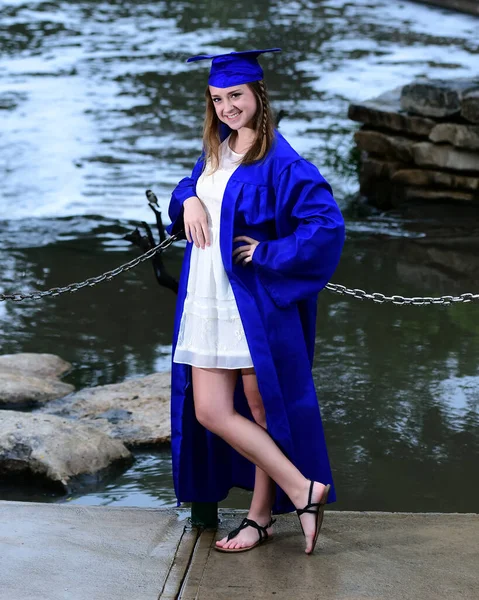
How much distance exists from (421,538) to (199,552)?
2.35 feet

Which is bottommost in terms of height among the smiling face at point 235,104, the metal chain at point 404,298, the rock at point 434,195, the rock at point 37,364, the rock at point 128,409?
the rock at point 434,195

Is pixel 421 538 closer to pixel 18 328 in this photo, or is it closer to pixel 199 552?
pixel 199 552

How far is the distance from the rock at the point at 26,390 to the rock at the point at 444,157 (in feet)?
15.1

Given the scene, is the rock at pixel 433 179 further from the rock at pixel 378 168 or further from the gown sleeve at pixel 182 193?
the gown sleeve at pixel 182 193

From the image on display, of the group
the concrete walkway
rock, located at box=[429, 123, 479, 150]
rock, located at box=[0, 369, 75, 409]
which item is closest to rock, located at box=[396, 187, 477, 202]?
rock, located at box=[429, 123, 479, 150]

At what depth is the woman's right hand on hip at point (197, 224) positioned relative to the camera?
3258 mm

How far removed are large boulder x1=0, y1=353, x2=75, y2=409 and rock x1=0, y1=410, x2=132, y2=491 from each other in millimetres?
649

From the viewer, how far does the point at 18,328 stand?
660cm

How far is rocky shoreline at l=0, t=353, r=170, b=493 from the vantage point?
449cm

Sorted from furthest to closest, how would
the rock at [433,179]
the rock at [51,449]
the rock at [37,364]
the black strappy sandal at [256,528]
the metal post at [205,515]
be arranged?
the rock at [433,179]
the rock at [37,364]
the rock at [51,449]
the metal post at [205,515]
the black strappy sandal at [256,528]

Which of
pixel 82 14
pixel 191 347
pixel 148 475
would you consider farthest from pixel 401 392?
pixel 82 14

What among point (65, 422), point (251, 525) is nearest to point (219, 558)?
point (251, 525)

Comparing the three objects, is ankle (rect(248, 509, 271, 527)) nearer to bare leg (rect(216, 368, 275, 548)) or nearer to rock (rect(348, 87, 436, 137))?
bare leg (rect(216, 368, 275, 548))

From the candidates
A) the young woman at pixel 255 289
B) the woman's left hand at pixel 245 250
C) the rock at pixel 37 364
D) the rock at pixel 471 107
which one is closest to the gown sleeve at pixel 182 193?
the young woman at pixel 255 289
